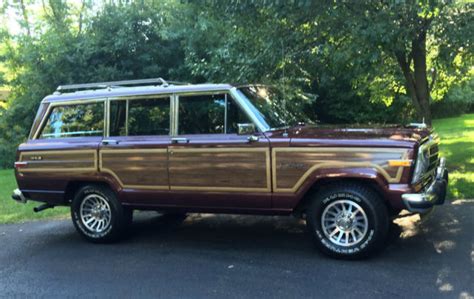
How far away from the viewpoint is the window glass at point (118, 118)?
22.2ft

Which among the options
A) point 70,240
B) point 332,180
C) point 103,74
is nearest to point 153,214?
point 70,240

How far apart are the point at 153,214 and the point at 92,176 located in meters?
2.04

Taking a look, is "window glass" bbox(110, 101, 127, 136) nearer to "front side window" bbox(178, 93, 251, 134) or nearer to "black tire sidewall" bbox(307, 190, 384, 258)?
"front side window" bbox(178, 93, 251, 134)

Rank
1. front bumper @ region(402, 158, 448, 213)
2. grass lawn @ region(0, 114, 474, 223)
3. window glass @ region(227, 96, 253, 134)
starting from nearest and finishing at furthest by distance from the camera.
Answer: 1. front bumper @ region(402, 158, 448, 213)
2. window glass @ region(227, 96, 253, 134)
3. grass lawn @ region(0, 114, 474, 223)

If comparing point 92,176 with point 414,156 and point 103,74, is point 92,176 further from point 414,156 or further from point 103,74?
point 103,74

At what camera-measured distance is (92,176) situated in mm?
6754

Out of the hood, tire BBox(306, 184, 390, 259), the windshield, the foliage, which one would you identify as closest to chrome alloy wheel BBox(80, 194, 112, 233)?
the windshield

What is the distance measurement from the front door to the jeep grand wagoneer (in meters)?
0.01

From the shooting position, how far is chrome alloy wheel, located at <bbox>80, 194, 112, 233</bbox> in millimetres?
6836

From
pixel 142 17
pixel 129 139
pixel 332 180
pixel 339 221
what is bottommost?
pixel 339 221

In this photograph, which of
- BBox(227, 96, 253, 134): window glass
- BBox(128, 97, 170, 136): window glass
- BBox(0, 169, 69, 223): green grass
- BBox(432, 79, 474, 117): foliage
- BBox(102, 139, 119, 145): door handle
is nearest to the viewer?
BBox(227, 96, 253, 134): window glass

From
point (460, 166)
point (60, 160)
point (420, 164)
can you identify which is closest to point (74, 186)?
point (60, 160)

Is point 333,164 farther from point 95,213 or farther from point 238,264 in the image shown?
point 95,213

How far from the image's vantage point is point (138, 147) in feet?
21.2
